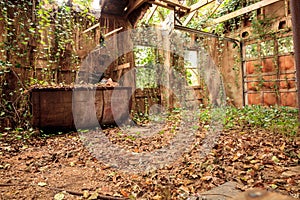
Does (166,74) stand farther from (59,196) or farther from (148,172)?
(59,196)

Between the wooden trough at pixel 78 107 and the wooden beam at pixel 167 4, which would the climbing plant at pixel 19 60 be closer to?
the wooden trough at pixel 78 107

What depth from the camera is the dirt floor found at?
1.58 metres

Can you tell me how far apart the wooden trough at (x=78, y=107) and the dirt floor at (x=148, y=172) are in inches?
29.2

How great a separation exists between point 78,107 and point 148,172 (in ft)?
8.58

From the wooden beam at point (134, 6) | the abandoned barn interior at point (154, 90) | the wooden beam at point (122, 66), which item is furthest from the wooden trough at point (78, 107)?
the wooden beam at point (134, 6)

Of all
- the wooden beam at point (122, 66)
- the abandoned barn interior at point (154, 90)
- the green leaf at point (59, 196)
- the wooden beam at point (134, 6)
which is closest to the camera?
the green leaf at point (59, 196)

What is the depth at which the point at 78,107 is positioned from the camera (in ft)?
13.1

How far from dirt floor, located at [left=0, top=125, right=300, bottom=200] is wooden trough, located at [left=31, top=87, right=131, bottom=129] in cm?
74

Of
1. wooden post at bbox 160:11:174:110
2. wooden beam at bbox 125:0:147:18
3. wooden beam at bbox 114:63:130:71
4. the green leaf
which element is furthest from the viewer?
wooden post at bbox 160:11:174:110

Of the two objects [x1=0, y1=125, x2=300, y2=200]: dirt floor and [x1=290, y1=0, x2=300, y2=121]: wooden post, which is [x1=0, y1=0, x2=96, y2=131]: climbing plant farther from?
[x1=290, y1=0, x2=300, y2=121]: wooden post

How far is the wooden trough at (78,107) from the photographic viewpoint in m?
3.57

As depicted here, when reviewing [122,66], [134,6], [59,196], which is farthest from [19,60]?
[59,196]

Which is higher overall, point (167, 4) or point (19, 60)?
point (167, 4)

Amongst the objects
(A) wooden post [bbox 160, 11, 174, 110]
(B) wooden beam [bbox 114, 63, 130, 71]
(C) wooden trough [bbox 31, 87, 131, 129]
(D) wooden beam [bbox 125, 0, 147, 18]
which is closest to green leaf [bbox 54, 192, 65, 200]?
(C) wooden trough [bbox 31, 87, 131, 129]
